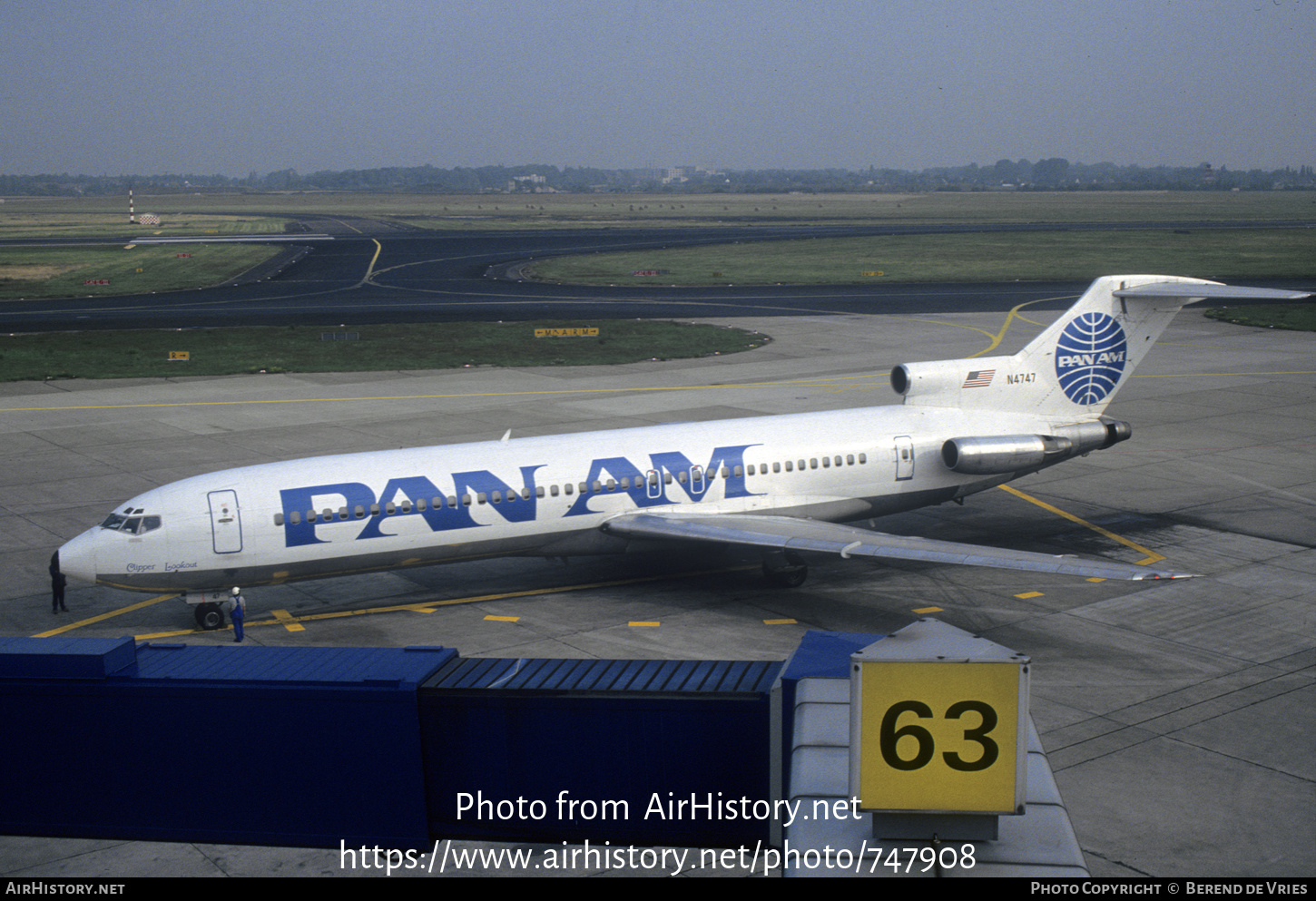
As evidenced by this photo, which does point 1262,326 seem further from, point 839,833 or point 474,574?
point 839,833

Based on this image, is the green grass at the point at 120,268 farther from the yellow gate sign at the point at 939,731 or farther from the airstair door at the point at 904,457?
the yellow gate sign at the point at 939,731

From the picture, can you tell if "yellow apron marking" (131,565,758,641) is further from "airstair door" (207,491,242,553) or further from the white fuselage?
"airstair door" (207,491,242,553)

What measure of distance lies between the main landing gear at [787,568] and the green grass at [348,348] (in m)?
32.8

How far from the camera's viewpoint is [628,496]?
27.1 metres

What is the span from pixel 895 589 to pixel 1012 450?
501 cm

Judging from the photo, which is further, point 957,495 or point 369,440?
point 369,440

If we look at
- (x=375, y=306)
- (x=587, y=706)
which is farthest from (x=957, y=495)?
(x=375, y=306)

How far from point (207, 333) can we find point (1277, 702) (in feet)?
203

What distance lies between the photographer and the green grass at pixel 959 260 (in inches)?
3863

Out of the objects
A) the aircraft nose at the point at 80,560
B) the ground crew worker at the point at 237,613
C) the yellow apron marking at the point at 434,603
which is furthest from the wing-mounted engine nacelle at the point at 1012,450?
the aircraft nose at the point at 80,560

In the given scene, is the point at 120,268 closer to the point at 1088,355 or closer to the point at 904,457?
the point at 904,457

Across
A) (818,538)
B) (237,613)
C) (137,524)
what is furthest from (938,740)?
(137,524)

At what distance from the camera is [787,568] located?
27359 millimetres

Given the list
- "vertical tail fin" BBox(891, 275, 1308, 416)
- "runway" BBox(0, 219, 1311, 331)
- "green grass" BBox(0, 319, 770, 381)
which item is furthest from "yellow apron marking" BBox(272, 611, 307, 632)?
"runway" BBox(0, 219, 1311, 331)
